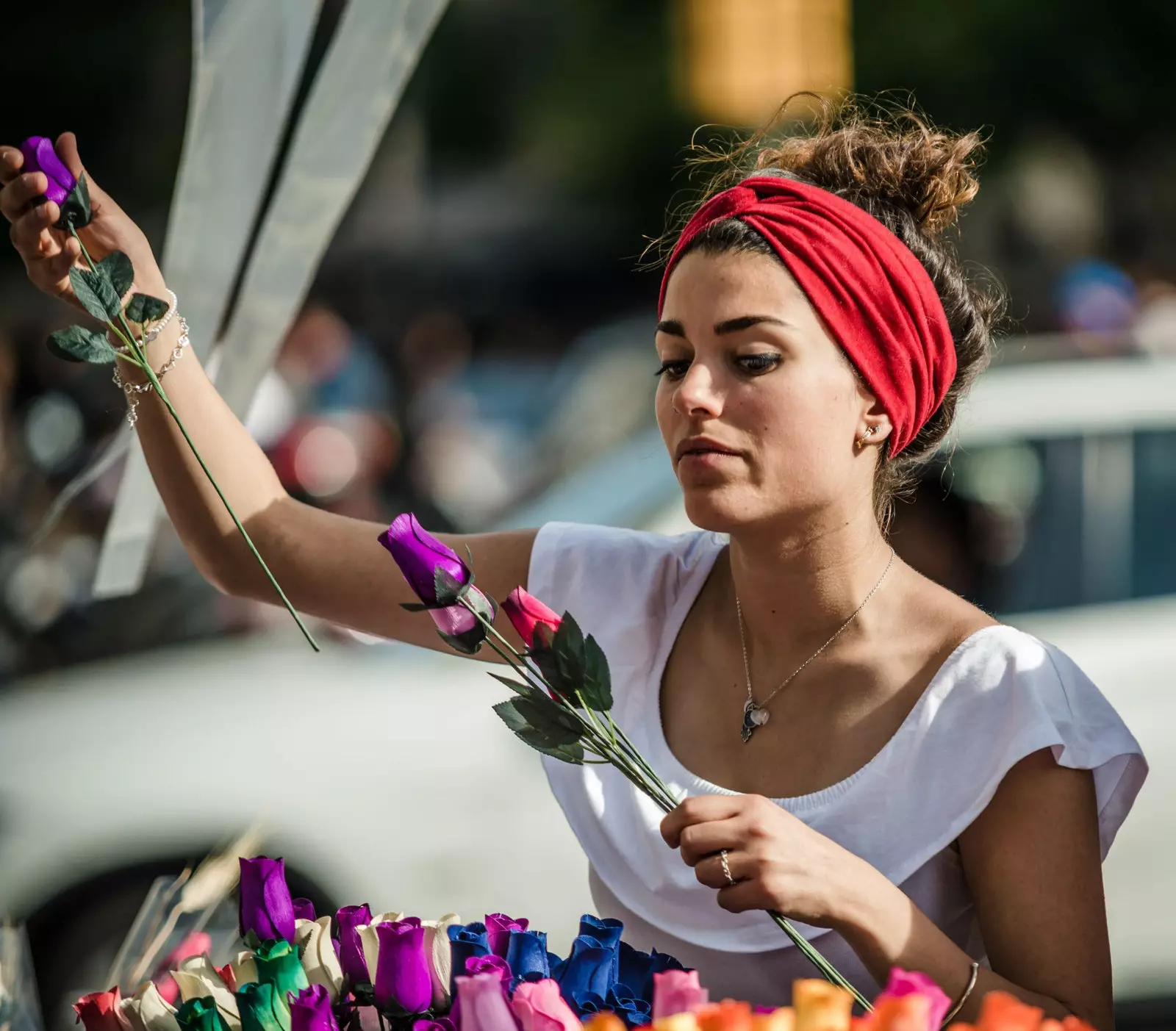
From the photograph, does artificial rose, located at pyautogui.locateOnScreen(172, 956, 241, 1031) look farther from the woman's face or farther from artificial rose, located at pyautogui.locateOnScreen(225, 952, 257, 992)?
the woman's face

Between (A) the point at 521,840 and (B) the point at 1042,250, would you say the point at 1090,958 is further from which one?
(B) the point at 1042,250

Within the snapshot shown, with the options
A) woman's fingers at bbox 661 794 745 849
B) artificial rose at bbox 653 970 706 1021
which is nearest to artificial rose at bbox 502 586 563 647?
woman's fingers at bbox 661 794 745 849

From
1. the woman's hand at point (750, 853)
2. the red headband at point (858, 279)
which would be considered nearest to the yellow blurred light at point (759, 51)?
the red headband at point (858, 279)

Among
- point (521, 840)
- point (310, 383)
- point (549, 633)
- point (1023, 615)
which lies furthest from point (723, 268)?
point (310, 383)

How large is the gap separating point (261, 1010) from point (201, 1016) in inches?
2.3

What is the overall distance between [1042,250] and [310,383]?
8.22 m

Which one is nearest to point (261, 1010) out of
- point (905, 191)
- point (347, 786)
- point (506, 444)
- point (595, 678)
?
point (595, 678)

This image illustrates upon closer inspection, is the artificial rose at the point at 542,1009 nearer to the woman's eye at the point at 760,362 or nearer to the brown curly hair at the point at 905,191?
the woman's eye at the point at 760,362

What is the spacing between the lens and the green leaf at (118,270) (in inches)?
58.3

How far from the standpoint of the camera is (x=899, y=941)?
1.52 metres

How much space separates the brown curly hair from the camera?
195cm

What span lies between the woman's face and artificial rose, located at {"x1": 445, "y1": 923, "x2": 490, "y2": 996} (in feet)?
1.77

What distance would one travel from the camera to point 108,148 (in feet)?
46.2

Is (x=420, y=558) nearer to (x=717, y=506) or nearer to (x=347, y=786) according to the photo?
(x=717, y=506)
